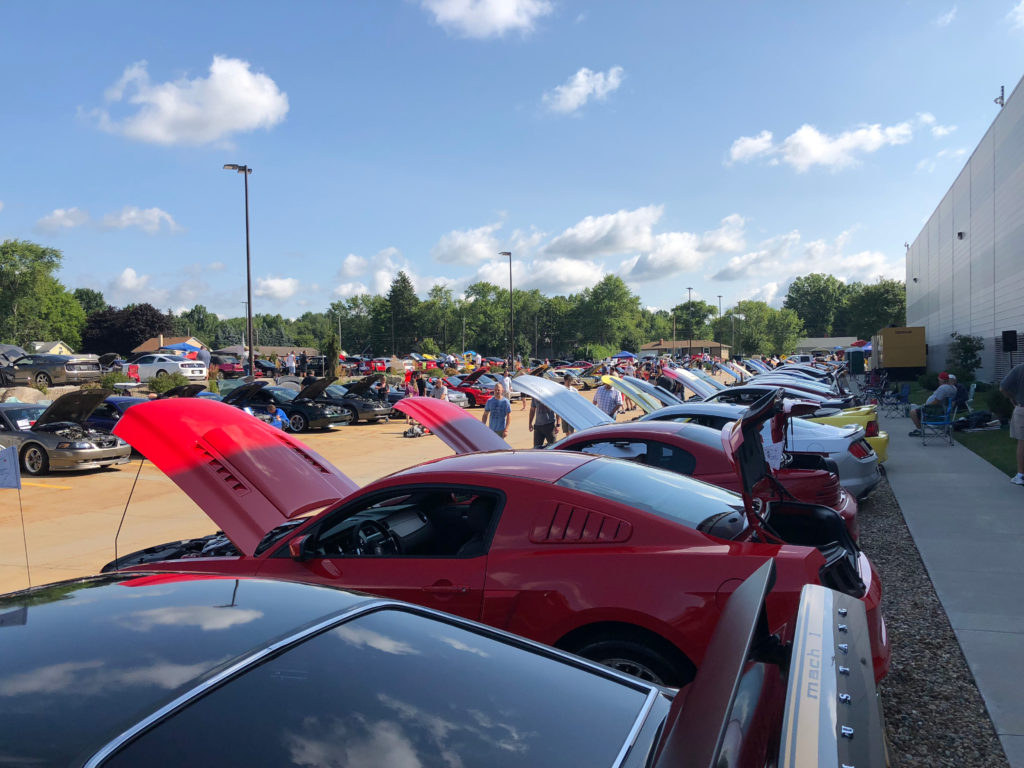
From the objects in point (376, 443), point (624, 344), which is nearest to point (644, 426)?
point (376, 443)

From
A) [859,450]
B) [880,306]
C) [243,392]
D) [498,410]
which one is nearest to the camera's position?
[859,450]

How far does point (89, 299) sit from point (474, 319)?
66.2m

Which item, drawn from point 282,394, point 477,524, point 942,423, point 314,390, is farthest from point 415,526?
point 282,394

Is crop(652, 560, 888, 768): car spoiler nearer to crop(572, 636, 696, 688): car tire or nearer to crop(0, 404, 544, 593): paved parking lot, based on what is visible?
crop(572, 636, 696, 688): car tire

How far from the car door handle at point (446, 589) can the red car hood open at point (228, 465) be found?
155 centimetres

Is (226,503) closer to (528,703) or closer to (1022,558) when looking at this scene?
(528,703)

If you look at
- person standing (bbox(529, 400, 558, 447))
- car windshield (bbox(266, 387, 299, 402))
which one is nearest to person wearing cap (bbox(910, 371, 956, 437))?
person standing (bbox(529, 400, 558, 447))

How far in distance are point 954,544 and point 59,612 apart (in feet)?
26.1

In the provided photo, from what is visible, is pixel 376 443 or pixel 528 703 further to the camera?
pixel 376 443

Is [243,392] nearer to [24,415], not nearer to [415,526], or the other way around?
[24,415]

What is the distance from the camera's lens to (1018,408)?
973 cm

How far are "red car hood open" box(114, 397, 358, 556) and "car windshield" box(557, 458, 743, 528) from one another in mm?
2191

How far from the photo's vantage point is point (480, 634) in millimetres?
2084

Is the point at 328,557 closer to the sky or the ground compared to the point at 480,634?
closer to the ground
